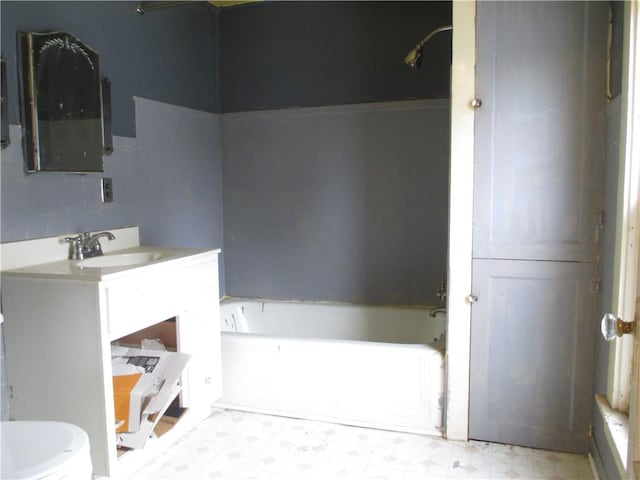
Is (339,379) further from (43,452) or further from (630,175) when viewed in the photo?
(630,175)

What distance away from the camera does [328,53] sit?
10.9ft

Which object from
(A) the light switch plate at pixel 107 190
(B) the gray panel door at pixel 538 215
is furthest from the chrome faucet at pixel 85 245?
(B) the gray panel door at pixel 538 215

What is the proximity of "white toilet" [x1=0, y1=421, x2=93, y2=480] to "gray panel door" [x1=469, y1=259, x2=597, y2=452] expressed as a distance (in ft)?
5.35

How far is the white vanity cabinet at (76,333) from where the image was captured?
6.26 feet

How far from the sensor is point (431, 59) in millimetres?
3113

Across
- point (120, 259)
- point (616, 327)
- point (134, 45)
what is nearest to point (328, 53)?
point (134, 45)

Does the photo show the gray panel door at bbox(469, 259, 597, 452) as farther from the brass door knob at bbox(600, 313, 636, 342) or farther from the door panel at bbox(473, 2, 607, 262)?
the brass door knob at bbox(600, 313, 636, 342)

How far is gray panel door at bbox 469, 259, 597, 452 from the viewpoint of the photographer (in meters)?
2.29

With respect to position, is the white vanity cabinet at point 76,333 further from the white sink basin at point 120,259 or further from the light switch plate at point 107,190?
the light switch plate at point 107,190

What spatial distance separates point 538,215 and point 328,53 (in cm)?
168

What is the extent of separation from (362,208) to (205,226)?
3.25ft

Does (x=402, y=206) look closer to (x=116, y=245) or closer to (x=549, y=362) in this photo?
(x=549, y=362)

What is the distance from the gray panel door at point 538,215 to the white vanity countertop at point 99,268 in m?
1.25

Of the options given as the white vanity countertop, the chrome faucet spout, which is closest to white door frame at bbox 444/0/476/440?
the white vanity countertop
